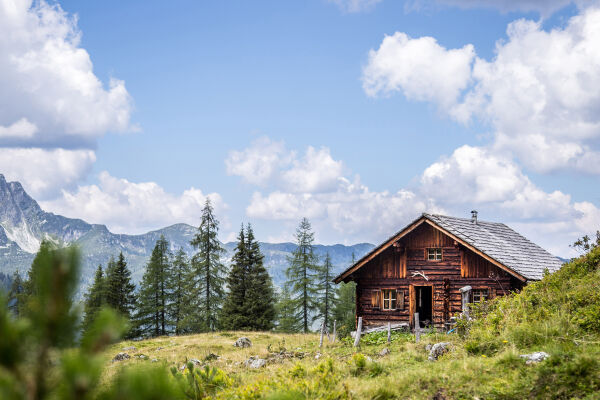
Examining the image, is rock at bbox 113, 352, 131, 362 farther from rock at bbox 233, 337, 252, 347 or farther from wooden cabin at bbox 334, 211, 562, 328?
wooden cabin at bbox 334, 211, 562, 328

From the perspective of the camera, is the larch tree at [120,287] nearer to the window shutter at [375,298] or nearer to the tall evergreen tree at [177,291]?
the tall evergreen tree at [177,291]

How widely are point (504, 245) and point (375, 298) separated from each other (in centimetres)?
780

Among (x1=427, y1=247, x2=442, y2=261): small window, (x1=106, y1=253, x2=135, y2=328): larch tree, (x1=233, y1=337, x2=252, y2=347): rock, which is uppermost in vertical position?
(x1=427, y1=247, x2=442, y2=261): small window

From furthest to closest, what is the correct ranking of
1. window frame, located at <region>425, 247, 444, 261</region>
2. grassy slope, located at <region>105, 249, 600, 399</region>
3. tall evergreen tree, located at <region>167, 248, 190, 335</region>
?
tall evergreen tree, located at <region>167, 248, 190, 335</region> → window frame, located at <region>425, 247, 444, 261</region> → grassy slope, located at <region>105, 249, 600, 399</region>

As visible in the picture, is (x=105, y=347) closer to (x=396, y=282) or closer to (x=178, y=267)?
(x=396, y=282)

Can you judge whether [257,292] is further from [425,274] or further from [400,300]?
[425,274]

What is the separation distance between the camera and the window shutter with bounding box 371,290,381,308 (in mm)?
24656

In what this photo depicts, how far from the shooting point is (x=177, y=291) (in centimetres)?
4700

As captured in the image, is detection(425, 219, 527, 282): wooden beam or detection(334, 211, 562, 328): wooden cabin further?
detection(334, 211, 562, 328): wooden cabin

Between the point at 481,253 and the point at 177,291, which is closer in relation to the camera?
Result: the point at 481,253

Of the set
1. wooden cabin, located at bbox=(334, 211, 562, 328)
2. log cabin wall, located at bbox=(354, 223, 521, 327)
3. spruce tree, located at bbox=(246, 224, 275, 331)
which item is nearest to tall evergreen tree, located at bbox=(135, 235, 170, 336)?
spruce tree, located at bbox=(246, 224, 275, 331)

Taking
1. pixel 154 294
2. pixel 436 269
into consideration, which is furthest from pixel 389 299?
pixel 154 294

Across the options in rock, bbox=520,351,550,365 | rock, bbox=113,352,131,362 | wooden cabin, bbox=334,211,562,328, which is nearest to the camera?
rock, bbox=520,351,550,365

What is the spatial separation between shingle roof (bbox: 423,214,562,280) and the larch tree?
32937 mm
